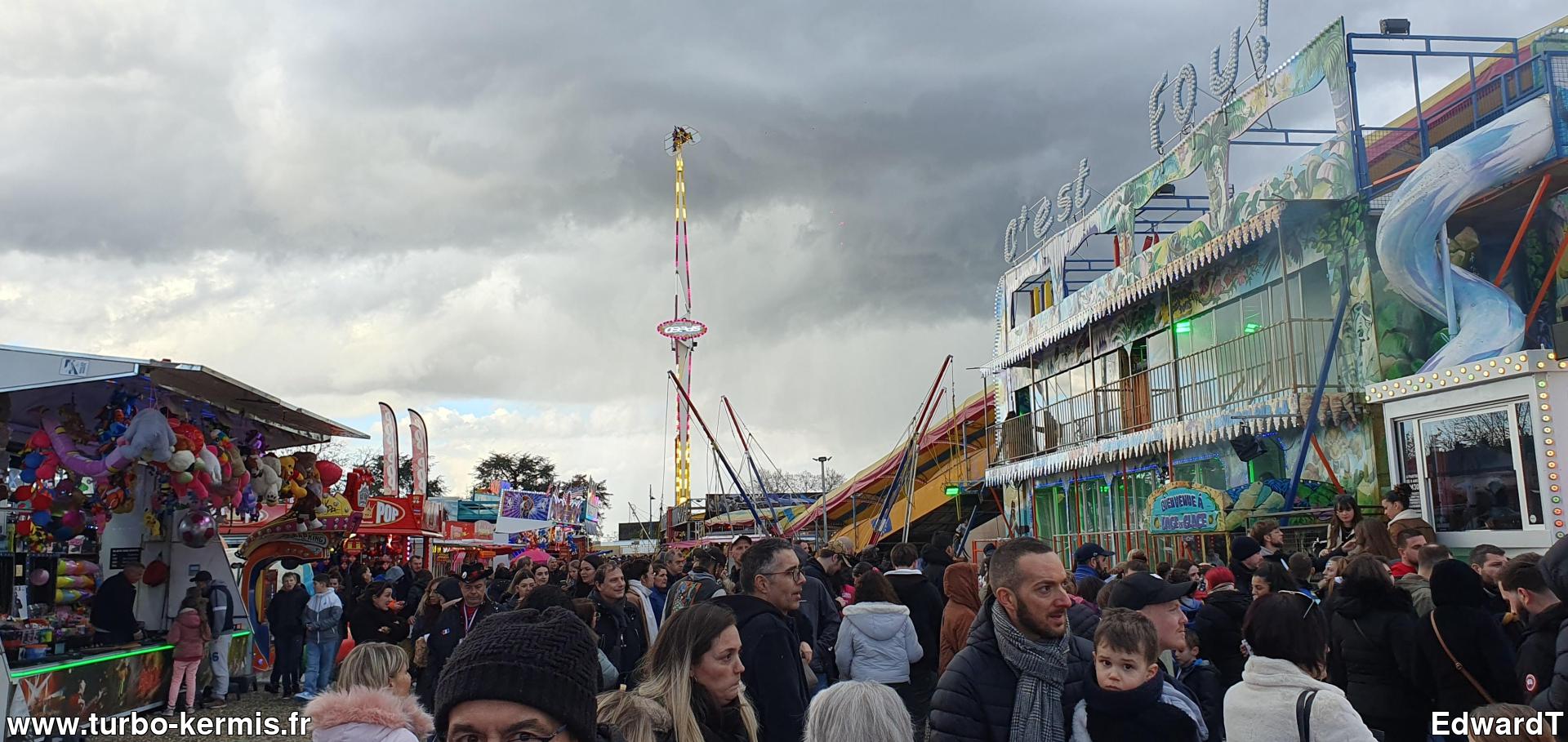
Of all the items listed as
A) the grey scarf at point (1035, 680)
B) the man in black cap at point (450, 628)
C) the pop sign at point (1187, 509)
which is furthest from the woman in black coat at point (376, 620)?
the pop sign at point (1187, 509)

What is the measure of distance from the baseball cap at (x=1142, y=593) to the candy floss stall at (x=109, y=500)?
9609 millimetres

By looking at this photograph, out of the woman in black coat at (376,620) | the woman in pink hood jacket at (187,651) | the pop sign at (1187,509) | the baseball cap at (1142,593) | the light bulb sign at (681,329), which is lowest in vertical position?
the woman in pink hood jacket at (187,651)

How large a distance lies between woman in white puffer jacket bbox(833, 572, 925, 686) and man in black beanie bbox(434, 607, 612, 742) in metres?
4.96

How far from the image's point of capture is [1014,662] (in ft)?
12.1

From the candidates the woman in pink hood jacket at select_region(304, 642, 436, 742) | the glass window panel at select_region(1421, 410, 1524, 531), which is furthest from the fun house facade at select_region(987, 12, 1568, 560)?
the woman in pink hood jacket at select_region(304, 642, 436, 742)

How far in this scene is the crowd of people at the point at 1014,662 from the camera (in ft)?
8.38

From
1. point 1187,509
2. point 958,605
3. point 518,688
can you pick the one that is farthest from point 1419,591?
point 1187,509

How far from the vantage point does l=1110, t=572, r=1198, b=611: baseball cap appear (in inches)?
177

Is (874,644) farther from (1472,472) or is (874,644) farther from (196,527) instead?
(196,527)

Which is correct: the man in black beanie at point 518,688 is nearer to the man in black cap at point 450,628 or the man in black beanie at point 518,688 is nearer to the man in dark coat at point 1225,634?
the man in dark coat at point 1225,634

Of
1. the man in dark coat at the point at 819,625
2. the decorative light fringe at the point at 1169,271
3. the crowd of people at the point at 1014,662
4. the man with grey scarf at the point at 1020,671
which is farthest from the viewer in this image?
the decorative light fringe at the point at 1169,271

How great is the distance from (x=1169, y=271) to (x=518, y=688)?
670 inches

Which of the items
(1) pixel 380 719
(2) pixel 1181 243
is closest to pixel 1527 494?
(2) pixel 1181 243

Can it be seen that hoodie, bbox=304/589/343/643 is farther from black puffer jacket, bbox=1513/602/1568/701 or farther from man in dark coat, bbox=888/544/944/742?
black puffer jacket, bbox=1513/602/1568/701
